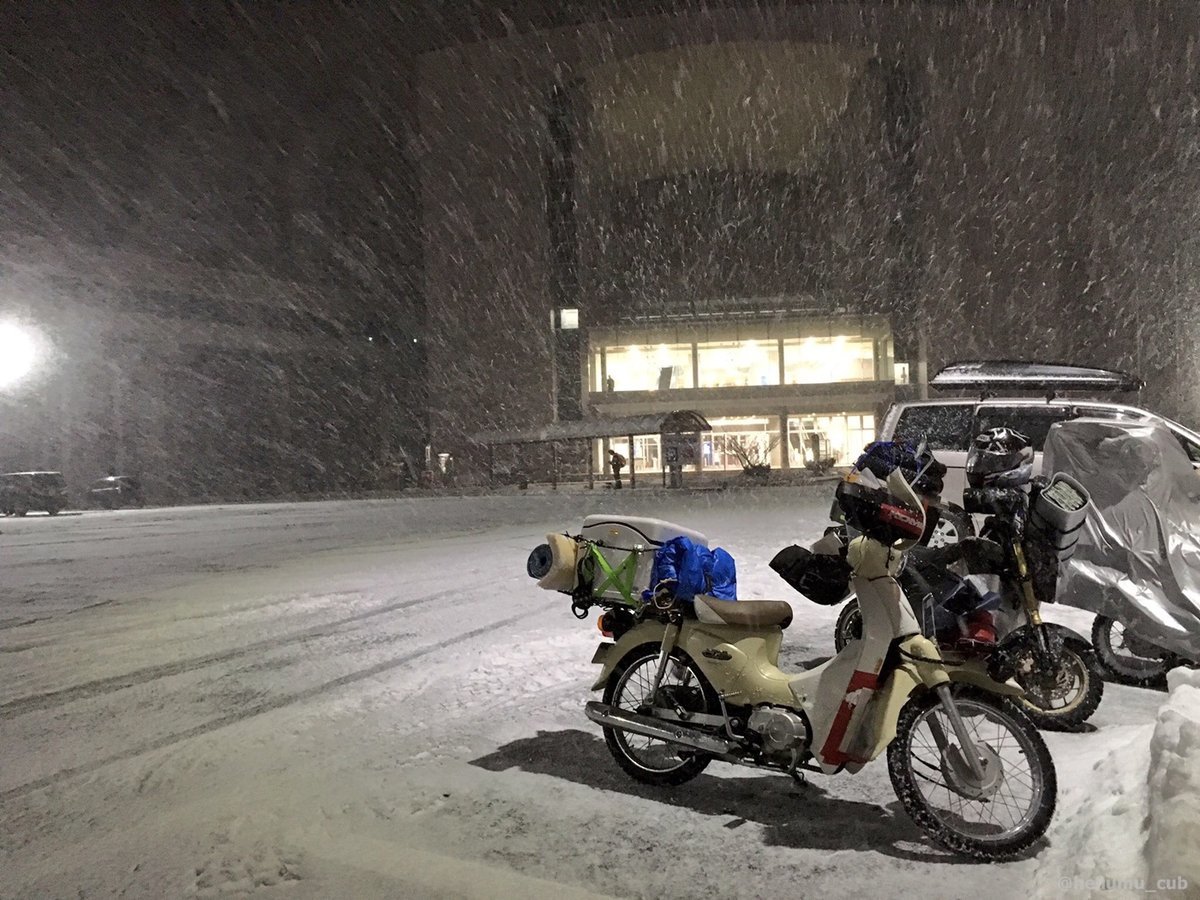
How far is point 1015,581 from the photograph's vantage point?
191 inches

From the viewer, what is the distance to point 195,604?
10102mm

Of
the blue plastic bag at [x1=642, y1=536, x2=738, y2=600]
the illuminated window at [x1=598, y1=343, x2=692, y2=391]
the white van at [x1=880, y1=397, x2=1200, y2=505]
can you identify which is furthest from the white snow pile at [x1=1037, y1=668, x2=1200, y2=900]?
the illuminated window at [x1=598, y1=343, x2=692, y2=391]

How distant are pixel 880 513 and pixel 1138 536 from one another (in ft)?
9.52

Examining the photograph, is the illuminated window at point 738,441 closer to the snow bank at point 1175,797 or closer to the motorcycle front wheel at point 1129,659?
the motorcycle front wheel at point 1129,659

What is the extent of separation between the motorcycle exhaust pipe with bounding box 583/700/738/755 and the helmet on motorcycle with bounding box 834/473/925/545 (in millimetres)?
1270

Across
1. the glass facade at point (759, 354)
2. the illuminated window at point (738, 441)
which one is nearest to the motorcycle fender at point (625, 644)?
the illuminated window at point (738, 441)

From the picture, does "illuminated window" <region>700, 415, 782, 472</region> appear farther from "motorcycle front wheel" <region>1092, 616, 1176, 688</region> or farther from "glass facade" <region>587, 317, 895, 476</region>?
"motorcycle front wheel" <region>1092, 616, 1176, 688</region>

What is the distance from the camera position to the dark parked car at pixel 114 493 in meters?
37.3

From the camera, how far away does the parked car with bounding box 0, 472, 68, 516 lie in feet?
105

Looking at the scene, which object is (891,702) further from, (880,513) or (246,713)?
(246,713)

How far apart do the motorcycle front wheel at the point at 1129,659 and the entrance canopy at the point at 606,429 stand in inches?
1587

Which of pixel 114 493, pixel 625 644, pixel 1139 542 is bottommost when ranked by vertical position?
pixel 114 493

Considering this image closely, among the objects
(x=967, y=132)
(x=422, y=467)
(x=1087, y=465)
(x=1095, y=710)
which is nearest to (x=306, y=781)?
(x=1095, y=710)

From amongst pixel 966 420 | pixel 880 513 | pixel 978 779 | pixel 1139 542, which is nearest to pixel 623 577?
pixel 880 513
